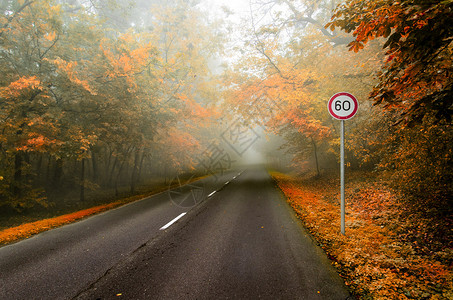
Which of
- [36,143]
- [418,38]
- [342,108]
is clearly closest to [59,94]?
[36,143]

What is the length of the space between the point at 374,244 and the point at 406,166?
2.43 m

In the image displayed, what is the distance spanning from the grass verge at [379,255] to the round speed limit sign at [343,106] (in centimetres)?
282

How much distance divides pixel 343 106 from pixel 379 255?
317 centimetres

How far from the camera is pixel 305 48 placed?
1191 centimetres

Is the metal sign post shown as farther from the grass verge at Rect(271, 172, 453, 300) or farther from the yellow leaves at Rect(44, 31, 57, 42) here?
the yellow leaves at Rect(44, 31, 57, 42)

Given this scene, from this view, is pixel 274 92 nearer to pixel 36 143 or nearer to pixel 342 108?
pixel 342 108

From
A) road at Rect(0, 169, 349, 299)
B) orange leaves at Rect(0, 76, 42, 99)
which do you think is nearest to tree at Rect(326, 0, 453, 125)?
road at Rect(0, 169, 349, 299)

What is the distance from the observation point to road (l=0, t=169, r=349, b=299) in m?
2.92

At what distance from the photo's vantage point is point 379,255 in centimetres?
364

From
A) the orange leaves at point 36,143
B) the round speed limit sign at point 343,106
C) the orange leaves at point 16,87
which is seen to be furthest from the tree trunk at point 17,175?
the round speed limit sign at point 343,106

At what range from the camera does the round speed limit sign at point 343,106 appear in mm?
4590

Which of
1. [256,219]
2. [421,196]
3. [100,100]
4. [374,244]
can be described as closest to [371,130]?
[421,196]

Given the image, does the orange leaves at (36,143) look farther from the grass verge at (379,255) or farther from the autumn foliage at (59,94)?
the grass verge at (379,255)

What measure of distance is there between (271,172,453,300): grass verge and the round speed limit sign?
2.82 meters
